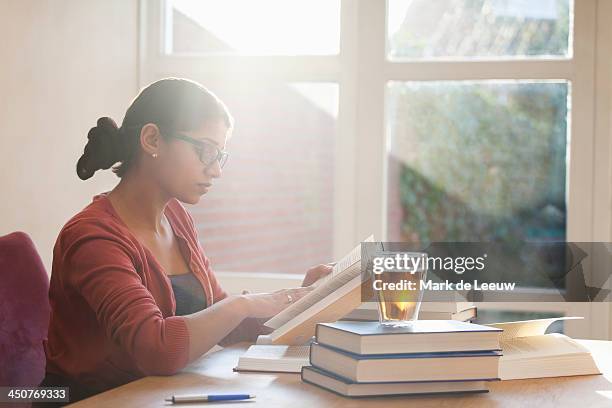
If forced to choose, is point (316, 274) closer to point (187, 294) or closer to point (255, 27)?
point (187, 294)

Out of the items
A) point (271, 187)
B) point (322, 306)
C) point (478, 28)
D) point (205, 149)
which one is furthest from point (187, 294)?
point (478, 28)

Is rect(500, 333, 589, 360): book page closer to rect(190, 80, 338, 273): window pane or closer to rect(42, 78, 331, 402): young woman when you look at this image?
rect(42, 78, 331, 402): young woman

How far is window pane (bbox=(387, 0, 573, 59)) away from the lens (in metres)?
2.97

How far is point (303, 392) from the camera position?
1284 millimetres

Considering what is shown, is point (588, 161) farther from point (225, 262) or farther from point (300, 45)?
point (225, 262)

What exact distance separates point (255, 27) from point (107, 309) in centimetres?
193

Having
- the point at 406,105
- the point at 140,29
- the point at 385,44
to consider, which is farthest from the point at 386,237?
the point at 140,29

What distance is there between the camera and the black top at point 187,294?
1.91 meters

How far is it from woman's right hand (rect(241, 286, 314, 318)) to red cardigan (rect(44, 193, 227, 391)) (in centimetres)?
13

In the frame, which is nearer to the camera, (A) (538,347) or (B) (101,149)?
(A) (538,347)

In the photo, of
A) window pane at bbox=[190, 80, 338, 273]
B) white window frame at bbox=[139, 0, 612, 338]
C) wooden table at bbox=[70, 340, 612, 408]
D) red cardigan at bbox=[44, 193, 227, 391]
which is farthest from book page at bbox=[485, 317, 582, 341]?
window pane at bbox=[190, 80, 338, 273]

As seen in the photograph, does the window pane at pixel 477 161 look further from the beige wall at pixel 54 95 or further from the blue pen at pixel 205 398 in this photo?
the blue pen at pixel 205 398

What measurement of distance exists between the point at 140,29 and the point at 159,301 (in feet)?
5.70

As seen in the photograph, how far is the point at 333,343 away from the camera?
1.27 meters
